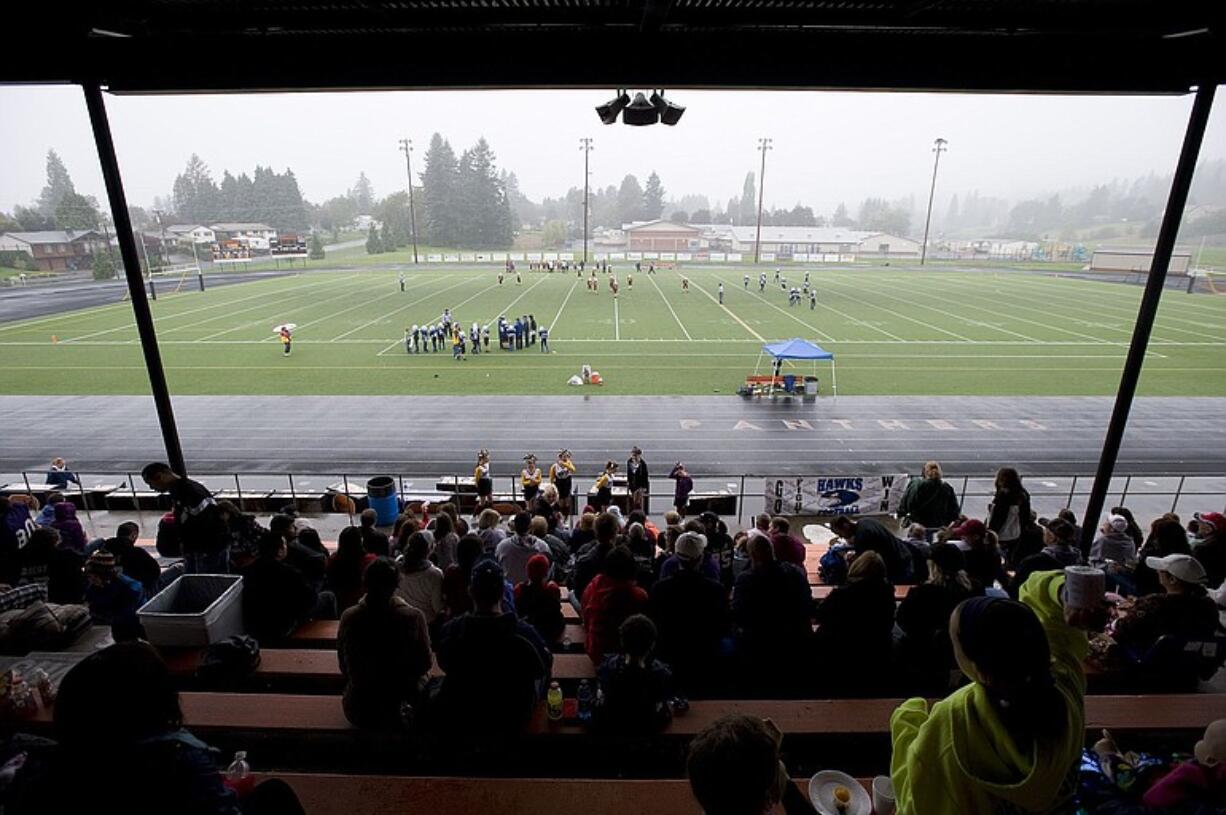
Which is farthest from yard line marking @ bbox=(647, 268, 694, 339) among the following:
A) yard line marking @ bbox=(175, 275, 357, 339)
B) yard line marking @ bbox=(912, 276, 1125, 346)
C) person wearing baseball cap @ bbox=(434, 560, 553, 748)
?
person wearing baseball cap @ bbox=(434, 560, 553, 748)

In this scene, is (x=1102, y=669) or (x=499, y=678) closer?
(x=499, y=678)

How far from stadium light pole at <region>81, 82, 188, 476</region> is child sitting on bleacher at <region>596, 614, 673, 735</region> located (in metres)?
5.29

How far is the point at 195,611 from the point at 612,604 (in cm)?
284

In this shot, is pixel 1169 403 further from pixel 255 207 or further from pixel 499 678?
pixel 255 207

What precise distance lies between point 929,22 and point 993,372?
72.1 feet

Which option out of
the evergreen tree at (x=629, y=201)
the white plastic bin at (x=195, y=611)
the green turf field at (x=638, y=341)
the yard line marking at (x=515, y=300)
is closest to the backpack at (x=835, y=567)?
the white plastic bin at (x=195, y=611)

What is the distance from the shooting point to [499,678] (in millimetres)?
2730

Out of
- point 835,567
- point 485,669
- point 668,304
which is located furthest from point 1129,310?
point 485,669

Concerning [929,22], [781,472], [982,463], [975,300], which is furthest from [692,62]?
[975,300]

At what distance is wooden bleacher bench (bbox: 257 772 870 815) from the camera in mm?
2373

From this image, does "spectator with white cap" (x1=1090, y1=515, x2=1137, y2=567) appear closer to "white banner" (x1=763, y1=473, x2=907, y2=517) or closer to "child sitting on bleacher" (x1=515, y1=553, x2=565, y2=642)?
"white banner" (x1=763, y1=473, x2=907, y2=517)

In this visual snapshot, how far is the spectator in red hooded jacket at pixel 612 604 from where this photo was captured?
3.49m

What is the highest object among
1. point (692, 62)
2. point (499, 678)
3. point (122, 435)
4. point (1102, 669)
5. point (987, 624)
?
point (692, 62)

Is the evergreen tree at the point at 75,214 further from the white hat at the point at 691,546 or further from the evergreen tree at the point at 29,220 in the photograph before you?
the white hat at the point at 691,546
